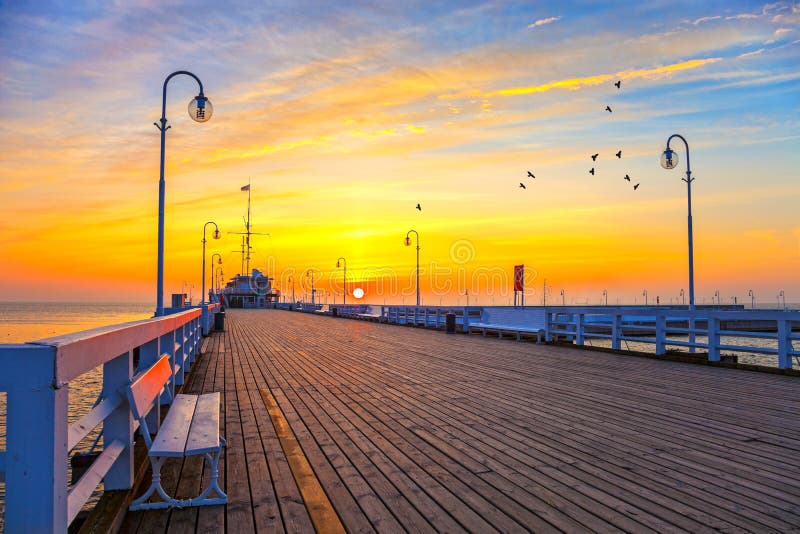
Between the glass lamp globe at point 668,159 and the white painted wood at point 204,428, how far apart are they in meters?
16.9

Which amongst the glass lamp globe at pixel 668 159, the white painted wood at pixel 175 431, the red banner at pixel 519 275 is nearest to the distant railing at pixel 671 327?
the red banner at pixel 519 275

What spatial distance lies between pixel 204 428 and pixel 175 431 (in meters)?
0.21

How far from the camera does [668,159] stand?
59.1ft

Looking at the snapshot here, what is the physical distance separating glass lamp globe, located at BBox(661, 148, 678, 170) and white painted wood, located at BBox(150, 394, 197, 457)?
17.1 m

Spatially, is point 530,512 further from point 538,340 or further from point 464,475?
point 538,340

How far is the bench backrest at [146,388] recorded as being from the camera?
362 cm

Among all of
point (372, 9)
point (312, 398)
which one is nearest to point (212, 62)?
point (372, 9)

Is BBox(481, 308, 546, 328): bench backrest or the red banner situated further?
the red banner

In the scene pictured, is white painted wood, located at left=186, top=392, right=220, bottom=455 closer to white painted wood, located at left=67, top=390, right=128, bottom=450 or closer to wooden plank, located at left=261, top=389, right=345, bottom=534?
white painted wood, located at left=67, top=390, right=128, bottom=450

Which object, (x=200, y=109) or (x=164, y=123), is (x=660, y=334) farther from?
(x=164, y=123)

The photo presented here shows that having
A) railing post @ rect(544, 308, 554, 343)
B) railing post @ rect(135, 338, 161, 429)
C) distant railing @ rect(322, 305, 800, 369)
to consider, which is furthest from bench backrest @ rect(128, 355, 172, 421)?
railing post @ rect(544, 308, 554, 343)

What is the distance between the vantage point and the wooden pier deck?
3.62m

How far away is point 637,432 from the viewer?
234 inches

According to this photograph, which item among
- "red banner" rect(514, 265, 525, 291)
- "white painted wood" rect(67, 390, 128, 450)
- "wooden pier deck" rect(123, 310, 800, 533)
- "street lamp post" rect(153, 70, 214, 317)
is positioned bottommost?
"wooden pier deck" rect(123, 310, 800, 533)
